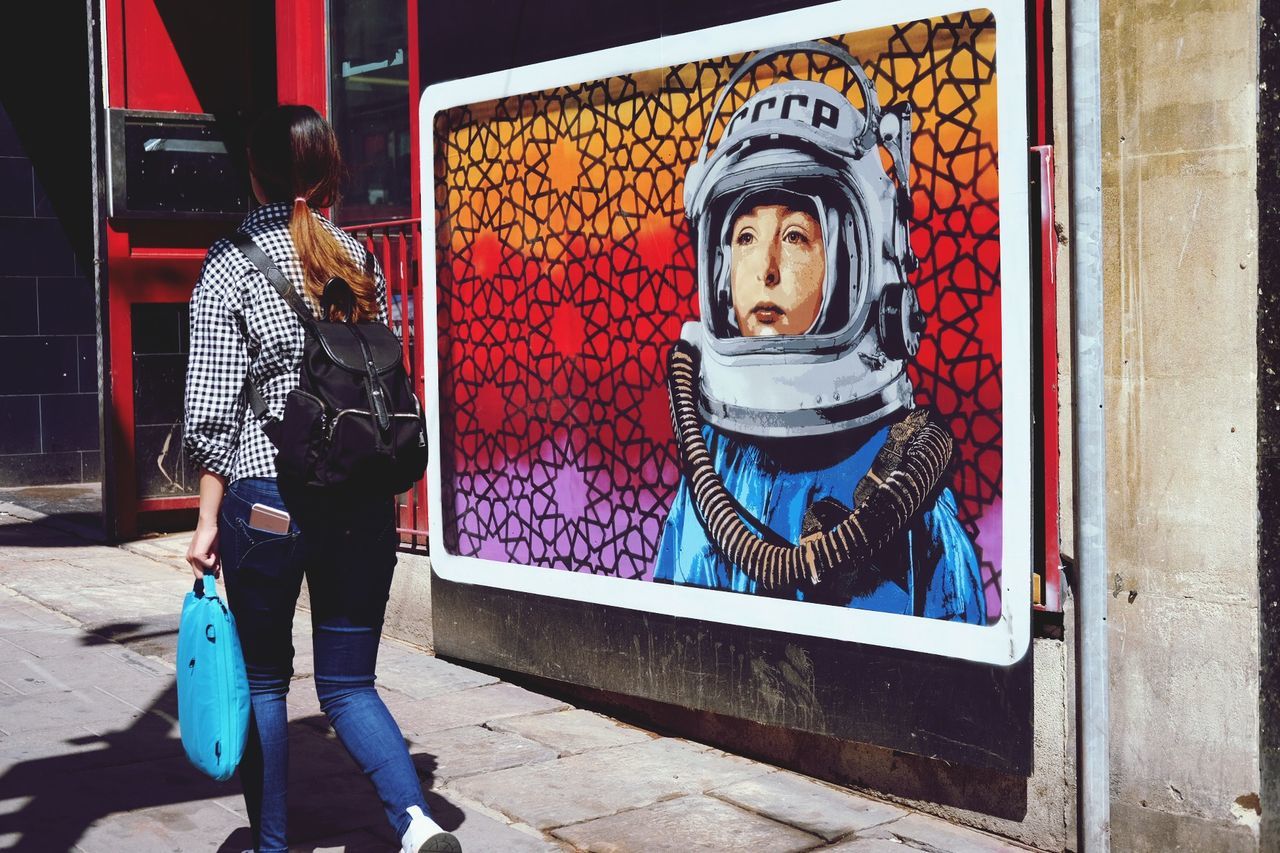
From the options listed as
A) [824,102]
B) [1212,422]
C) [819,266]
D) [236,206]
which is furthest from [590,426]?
[236,206]

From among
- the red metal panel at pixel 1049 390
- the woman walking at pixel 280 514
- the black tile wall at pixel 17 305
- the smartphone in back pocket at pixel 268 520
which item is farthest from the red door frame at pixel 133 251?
the red metal panel at pixel 1049 390

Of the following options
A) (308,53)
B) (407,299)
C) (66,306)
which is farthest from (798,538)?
(66,306)

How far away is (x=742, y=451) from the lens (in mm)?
4629

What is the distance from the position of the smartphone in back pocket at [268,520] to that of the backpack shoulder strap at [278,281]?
0.42 m

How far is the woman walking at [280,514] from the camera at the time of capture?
320 centimetres

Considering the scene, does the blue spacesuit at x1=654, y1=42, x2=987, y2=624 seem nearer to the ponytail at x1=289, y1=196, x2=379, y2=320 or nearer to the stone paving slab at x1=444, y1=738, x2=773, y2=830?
the stone paving slab at x1=444, y1=738, x2=773, y2=830

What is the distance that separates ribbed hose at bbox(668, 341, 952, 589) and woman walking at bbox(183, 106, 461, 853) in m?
1.54

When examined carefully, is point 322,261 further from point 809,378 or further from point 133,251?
point 133,251

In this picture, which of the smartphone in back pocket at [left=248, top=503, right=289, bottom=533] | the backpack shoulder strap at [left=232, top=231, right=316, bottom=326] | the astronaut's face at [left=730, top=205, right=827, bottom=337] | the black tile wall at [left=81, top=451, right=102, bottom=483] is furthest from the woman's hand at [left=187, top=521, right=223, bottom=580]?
the black tile wall at [left=81, top=451, right=102, bottom=483]

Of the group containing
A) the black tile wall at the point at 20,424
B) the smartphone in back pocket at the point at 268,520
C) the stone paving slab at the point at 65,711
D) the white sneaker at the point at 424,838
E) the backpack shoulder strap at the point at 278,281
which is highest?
the backpack shoulder strap at the point at 278,281

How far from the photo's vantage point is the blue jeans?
10.5 feet

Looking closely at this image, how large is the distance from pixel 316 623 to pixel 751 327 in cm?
185

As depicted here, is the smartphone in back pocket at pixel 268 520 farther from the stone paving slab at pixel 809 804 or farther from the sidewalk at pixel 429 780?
the stone paving slab at pixel 809 804

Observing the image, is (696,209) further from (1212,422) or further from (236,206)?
(236,206)
